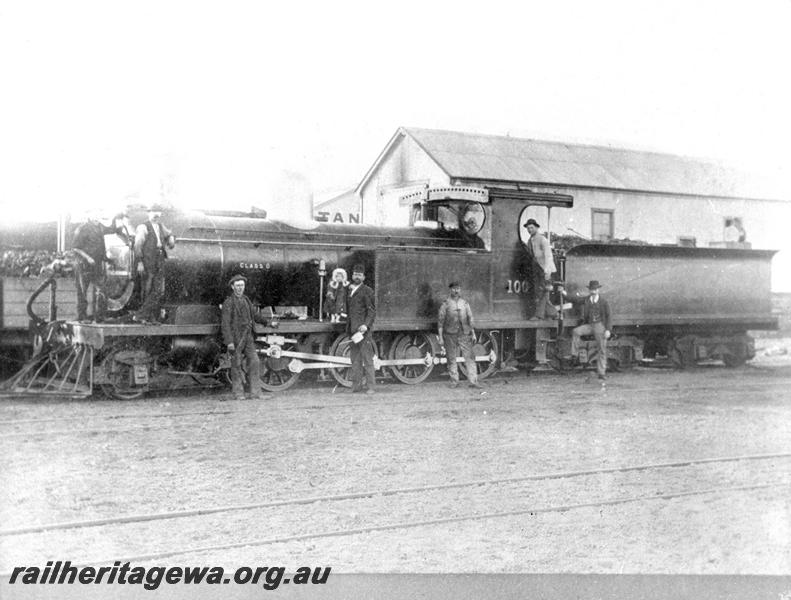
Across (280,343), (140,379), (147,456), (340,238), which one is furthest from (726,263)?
(147,456)

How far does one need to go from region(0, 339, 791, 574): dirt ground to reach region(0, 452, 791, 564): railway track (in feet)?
0.08

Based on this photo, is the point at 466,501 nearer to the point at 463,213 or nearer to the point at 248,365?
the point at 248,365

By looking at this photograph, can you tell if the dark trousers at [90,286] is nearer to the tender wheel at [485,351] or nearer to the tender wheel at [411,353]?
the tender wheel at [411,353]

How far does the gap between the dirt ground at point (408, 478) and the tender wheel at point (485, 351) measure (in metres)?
1.74

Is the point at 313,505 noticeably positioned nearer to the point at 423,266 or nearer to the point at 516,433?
the point at 516,433

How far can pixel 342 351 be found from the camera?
11.9 meters

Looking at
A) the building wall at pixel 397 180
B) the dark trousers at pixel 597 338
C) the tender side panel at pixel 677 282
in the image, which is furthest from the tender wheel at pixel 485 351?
the building wall at pixel 397 180

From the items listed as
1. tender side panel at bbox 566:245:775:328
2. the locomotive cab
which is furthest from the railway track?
tender side panel at bbox 566:245:775:328

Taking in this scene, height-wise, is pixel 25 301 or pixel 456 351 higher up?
pixel 25 301

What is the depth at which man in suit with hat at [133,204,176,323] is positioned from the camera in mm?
10289

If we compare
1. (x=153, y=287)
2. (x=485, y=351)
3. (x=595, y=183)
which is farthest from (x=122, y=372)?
(x=595, y=183)

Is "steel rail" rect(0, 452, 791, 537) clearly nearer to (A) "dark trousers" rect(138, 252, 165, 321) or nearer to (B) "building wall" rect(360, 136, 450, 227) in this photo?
(A) "dark trousers" rect(138, 252, 165, 321)

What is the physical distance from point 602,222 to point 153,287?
22.2 metres

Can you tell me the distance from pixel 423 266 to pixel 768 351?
10.4 meters
